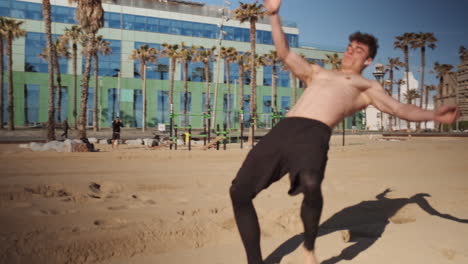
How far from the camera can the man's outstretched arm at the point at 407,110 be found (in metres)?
2.86

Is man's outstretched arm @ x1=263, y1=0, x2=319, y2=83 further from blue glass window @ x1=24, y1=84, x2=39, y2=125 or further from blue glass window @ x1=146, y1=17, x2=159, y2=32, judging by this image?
blue glass window @ x1=146, y1=17, x2=159, y2=32

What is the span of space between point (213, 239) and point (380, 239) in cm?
177

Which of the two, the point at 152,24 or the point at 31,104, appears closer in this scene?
the point at 31,104

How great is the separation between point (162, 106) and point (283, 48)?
4880 cm

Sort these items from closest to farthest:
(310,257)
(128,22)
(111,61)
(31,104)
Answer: (310,257) → (31,104) → (111,61) → (128,22)

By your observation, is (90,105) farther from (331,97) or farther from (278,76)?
(331,97)

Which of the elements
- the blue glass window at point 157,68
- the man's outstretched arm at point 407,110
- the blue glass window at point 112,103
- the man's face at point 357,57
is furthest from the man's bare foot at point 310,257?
the blue glass window at point 157,68

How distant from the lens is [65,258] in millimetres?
3369

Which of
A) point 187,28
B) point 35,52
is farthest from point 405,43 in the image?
point 35,52

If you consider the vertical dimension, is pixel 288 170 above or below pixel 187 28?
below

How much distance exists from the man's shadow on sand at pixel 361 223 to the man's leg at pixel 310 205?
0.55 meters

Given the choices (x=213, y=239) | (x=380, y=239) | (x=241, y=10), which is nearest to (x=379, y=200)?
(x=380, y=239)

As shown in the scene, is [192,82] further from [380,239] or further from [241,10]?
[380,239]

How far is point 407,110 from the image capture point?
2.98 metres
